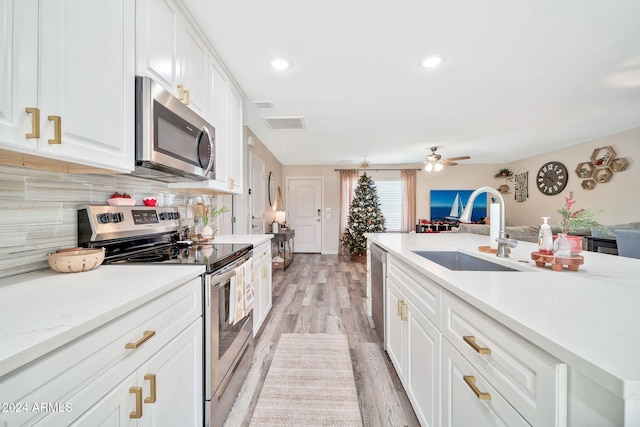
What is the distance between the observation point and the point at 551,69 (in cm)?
217

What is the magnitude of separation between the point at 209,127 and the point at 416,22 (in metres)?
1.58

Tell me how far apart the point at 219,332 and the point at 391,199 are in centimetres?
576

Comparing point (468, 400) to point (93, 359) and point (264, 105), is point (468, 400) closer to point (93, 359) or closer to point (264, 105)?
point (93, 359)

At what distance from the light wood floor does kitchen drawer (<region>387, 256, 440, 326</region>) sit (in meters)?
0.66

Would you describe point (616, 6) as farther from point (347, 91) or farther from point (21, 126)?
point (21, 126)

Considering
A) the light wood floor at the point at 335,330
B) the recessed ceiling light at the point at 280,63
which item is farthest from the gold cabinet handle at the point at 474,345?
the recessed ceiling light at the point at 280,63

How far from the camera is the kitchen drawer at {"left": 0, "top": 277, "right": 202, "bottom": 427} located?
1.56 feet

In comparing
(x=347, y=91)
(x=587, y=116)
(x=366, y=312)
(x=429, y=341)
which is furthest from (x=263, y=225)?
(x=587, y=116)

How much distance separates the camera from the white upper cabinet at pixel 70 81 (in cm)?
73

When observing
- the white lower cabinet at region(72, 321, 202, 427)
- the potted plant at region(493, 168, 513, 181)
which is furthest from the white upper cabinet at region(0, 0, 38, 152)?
the potted plant at region(493, 168, 513, 181)

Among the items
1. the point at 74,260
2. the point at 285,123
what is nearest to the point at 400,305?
the point at 74,260

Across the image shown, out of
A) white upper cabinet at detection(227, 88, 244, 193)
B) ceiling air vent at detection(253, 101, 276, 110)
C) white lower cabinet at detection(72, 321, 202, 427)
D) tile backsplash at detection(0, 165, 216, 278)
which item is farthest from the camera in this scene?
ceiling air vent at detection(253, 101, 276, 110)

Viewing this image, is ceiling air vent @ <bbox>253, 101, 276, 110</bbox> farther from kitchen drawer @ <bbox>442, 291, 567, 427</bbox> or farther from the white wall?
the white wall

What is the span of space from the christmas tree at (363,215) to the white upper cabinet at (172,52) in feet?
14.6
